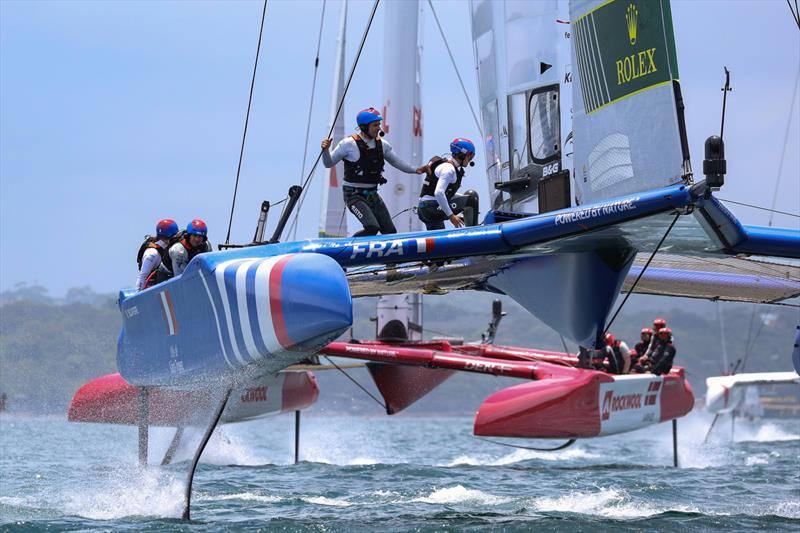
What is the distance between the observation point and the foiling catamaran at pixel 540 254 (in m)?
6.63

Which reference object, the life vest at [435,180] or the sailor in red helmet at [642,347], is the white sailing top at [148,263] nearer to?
the life vest at [435,180]

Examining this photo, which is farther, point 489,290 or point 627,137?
point 489,290

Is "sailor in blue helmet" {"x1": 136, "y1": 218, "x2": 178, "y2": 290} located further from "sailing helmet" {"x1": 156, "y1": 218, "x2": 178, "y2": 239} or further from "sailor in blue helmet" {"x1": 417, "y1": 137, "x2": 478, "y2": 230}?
"sailor in blue helmet" {"x1": 417, "y1": 137, "x2": 478, "y2": 230}

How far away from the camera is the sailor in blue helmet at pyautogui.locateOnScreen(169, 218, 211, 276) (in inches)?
331

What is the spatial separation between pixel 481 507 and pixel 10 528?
2.81 m

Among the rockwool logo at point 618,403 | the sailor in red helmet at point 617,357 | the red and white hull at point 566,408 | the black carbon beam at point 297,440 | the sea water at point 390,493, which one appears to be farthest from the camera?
the black carbon beam at point 297,440

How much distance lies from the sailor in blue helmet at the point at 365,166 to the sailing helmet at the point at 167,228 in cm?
153

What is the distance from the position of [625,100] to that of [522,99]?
2.48 metres

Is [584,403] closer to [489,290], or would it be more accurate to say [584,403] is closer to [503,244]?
[489,290]

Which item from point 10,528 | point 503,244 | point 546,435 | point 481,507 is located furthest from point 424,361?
point 10,528

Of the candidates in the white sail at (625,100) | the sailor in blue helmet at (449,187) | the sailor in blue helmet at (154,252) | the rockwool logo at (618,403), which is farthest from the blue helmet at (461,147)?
the rockwool logo at (618,403)

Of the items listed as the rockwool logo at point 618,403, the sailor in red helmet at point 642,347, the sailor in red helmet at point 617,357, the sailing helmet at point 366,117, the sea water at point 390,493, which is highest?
the sailing helmet at point 366,117

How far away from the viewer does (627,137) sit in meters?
7.02

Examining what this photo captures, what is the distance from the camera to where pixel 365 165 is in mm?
8453
